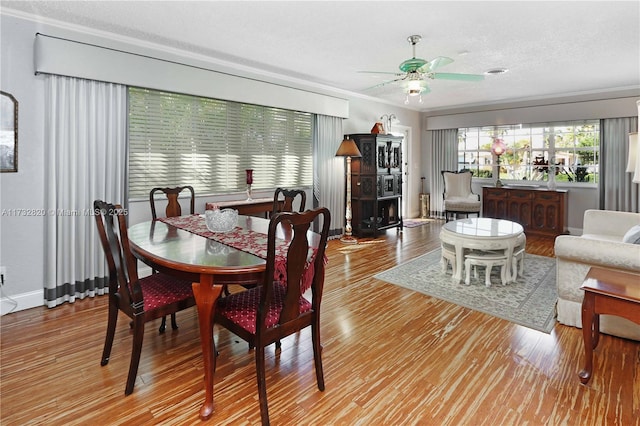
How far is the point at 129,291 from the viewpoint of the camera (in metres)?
1.96

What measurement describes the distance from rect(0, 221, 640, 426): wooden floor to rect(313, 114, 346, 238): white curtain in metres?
2.86

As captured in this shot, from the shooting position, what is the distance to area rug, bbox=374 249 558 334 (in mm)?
2939

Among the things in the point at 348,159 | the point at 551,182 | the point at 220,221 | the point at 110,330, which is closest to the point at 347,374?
the point at 220,221

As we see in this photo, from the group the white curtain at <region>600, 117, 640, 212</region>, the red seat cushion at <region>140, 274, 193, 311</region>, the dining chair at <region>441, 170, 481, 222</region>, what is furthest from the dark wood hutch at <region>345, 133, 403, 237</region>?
the red seat cushion at <region>140, 274, 193, 311</region>

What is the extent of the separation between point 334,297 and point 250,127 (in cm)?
252

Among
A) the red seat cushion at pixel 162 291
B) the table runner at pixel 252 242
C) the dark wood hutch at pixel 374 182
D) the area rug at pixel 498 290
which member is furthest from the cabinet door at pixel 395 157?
the red seat cushion at pixel 162 291

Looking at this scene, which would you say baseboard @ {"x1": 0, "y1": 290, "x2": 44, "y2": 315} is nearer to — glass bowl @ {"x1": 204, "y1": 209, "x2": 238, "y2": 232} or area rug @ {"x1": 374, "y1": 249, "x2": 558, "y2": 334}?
glass bowl @ {"x1": 204, "y1": 209, "x2": 238, "y2": 232}

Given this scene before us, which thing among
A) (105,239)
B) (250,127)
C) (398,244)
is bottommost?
(398,244)

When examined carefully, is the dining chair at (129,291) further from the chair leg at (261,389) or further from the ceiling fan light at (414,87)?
the ceiling fan light at (414,87)

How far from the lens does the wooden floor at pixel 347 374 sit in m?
1.79

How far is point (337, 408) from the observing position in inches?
72.6

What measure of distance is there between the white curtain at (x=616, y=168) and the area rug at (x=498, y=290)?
236 centimetres

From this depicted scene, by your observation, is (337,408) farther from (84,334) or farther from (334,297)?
(84,334)

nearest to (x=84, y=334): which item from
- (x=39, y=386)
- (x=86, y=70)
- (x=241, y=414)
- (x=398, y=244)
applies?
(x=39, y=386)
